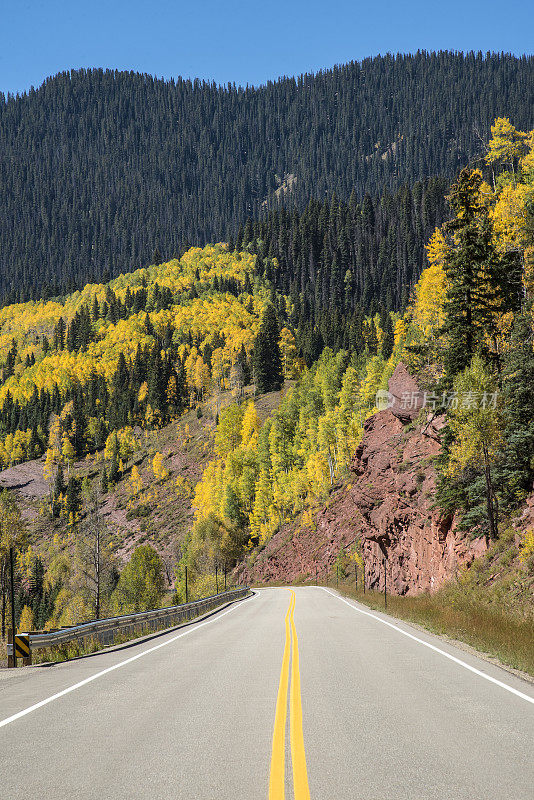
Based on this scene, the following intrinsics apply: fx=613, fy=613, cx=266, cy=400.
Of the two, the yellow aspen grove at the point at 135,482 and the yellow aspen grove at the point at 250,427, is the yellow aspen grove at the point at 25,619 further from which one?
the yellow aspen grove at the point at 135,482

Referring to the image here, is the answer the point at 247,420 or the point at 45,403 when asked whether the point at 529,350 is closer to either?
the point at 247,420

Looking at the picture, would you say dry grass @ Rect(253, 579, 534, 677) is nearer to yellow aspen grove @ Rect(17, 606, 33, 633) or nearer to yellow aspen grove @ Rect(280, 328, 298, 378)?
yellow aspen grove @ Rect(17, 606, 33, 633)

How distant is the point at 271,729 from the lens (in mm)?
7227

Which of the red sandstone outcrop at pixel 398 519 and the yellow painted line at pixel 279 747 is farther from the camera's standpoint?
the red sandstone outcrop at pixel 398 519

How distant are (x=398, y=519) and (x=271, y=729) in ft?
112

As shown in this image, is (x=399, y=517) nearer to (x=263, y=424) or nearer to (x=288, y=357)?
(x=263, y=424)

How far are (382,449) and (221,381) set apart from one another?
109588mm

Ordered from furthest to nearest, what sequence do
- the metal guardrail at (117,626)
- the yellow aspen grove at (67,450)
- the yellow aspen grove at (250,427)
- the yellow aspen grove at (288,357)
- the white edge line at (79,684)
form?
the yellow aspen grove at (67,450), the yellow aspen grove at (288,357), the yellow aspen grove at (250,427), the metal guardrail at (117,626), the white edge line at (79,684)

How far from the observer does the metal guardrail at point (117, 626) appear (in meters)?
14.7

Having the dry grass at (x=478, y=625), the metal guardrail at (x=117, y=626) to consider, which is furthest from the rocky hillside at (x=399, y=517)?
the metal guardrail at (x=117, y=626)

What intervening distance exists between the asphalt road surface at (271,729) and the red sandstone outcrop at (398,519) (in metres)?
19.1

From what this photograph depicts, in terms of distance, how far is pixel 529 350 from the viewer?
90.3 ft

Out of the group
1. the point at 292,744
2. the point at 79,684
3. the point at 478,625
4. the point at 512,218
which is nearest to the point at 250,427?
the point at 512,218

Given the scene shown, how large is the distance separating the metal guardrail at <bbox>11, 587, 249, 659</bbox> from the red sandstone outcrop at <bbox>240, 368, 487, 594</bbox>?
43.2 feet
